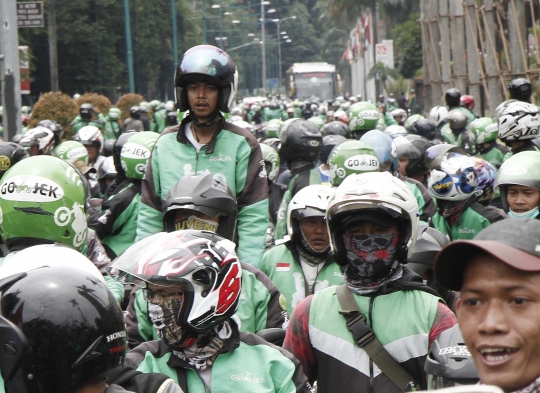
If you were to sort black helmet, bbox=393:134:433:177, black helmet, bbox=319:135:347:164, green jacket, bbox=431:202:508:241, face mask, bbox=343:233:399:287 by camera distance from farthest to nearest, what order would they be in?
black helmet, bbox=319:135:347:164, black helmet, bbox=393:134:433:177, green jacket, bbox=431:202:508:241, face mask, bbox=343:233:399:287

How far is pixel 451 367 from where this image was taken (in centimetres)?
294

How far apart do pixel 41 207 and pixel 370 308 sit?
1718 millimetres

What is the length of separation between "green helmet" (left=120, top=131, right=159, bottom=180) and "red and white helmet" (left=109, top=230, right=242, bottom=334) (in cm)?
547

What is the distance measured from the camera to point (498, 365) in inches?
104

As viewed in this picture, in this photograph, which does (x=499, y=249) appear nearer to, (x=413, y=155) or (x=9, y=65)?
(x=413, y=155)

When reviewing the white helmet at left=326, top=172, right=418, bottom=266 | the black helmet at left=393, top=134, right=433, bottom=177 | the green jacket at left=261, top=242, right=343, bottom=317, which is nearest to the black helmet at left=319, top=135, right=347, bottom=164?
the black helmet at left=393, top=134, right=433, bottom=177

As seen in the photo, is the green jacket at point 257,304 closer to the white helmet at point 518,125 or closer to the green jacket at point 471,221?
the green jacket at point 471,221

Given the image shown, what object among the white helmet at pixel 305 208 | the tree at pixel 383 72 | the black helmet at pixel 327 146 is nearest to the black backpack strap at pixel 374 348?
the white helmet at pixel 305 208

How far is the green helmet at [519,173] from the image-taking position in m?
8.77

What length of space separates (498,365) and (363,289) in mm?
2409

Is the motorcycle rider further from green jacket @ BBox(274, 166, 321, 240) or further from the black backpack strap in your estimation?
green jacket @ BBox(274, 166, 321, 240)

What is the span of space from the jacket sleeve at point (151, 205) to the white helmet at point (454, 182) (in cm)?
341

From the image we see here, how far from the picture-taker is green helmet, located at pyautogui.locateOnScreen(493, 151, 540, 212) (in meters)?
8.77

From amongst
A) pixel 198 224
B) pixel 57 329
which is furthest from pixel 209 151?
pixel 57 329
